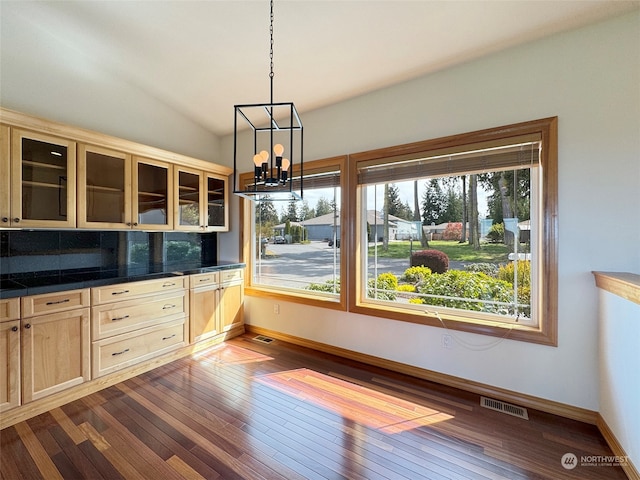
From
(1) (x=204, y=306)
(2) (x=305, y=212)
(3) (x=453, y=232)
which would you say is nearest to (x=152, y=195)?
(1) (x=204, y=306)

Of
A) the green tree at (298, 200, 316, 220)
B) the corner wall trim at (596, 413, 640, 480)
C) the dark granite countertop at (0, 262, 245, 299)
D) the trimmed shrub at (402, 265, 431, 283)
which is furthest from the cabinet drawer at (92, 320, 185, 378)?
the corner wall trim at (596, 413, 640, 480)

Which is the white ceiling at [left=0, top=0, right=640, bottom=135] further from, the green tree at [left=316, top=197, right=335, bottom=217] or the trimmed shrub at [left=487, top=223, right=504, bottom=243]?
the trimmed shrub at [left=487, top=223, right=504, bottom=243]

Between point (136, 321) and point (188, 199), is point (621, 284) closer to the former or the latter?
point (136, 321)

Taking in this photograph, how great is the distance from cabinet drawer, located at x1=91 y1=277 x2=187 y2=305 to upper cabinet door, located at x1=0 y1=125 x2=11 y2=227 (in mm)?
770

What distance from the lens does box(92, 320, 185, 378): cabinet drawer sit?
2205 millimetres

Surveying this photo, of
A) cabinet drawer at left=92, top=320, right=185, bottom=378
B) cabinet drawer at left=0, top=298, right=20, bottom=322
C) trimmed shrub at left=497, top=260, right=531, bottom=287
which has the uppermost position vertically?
trimmed shrub at left=497, top=260, right=531, bottom=287

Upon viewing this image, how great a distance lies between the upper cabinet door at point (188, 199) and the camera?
3033mm

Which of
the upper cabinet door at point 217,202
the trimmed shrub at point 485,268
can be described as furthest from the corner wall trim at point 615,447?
the upper cabinet door at point 217,202

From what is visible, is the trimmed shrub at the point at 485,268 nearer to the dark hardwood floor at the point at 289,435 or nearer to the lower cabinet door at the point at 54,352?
the dark hardwood floor at the point at 289,435

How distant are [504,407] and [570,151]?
1.96 metres

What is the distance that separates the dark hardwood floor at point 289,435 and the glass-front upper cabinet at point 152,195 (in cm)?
153

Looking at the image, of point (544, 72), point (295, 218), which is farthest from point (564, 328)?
point (295, 218)

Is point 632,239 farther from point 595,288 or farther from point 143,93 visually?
point 143,93

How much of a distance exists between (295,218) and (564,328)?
2.69 meters
